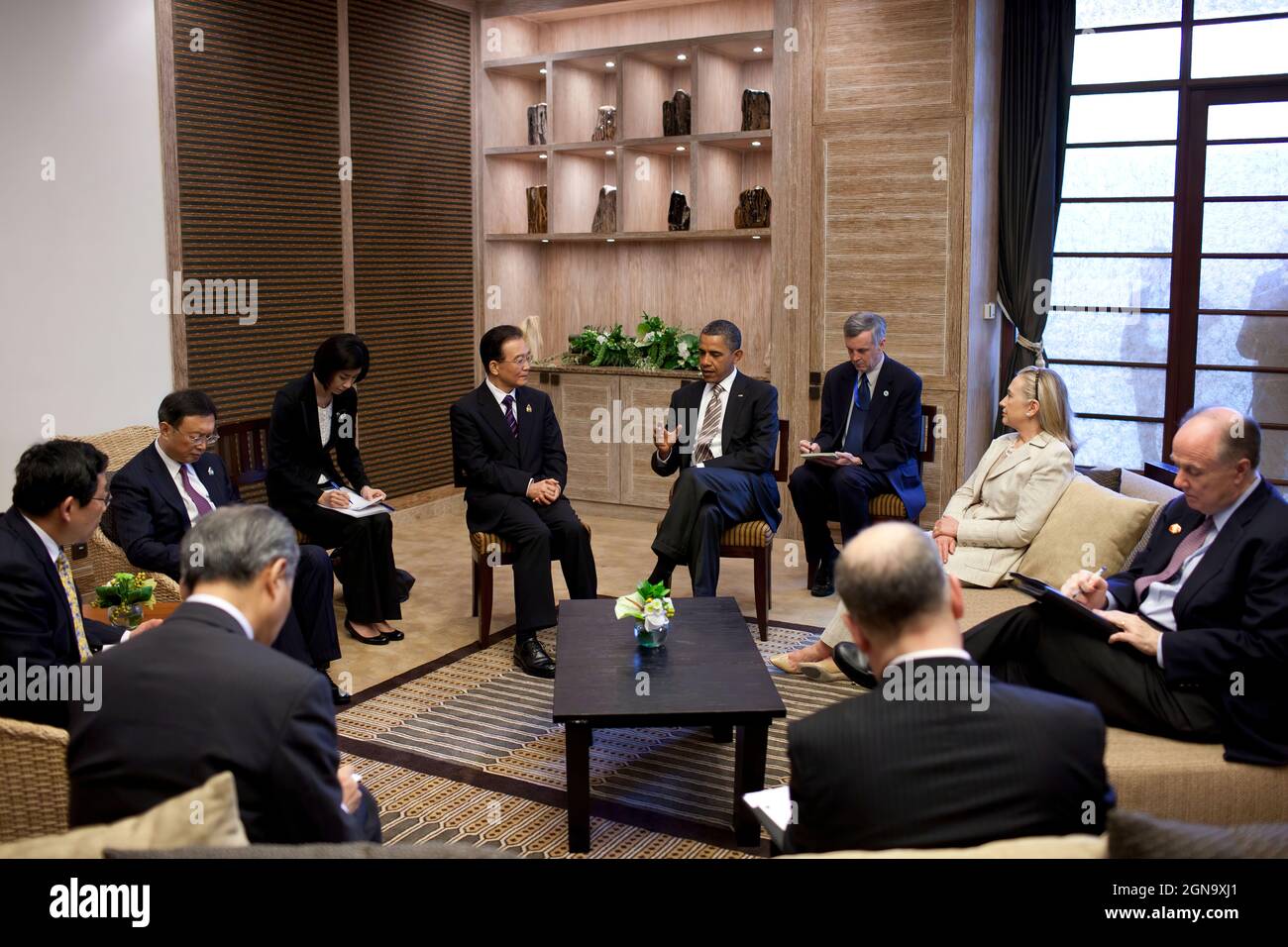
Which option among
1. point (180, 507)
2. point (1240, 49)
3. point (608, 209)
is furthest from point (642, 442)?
point (1240, 49)

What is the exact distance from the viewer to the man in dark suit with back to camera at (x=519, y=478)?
535cm

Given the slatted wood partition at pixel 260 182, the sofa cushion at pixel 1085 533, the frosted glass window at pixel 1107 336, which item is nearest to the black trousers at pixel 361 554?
the slatted wood partition at pixel 260 182

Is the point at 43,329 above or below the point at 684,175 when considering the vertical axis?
below

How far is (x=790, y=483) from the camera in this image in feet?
21.1

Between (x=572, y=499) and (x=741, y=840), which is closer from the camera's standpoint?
(x=741, y=840)

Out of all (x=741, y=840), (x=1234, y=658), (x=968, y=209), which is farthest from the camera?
(x=968, y=209)

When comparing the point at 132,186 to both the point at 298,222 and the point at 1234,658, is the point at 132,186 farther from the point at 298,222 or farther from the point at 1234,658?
the point at 1234,658

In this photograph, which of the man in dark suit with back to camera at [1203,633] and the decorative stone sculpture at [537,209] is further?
the decorative stone sculpture at [537,209]

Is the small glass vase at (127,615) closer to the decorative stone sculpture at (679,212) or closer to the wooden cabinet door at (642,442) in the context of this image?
the wooden cabinet door at (642,442)

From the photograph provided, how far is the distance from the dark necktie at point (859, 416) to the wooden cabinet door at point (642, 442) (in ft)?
5.48

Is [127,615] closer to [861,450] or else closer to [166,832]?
[166,832]

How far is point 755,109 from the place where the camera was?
24.8 ft

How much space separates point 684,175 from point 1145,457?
3.59 metres

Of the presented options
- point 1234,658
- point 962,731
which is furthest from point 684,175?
point 962,731
